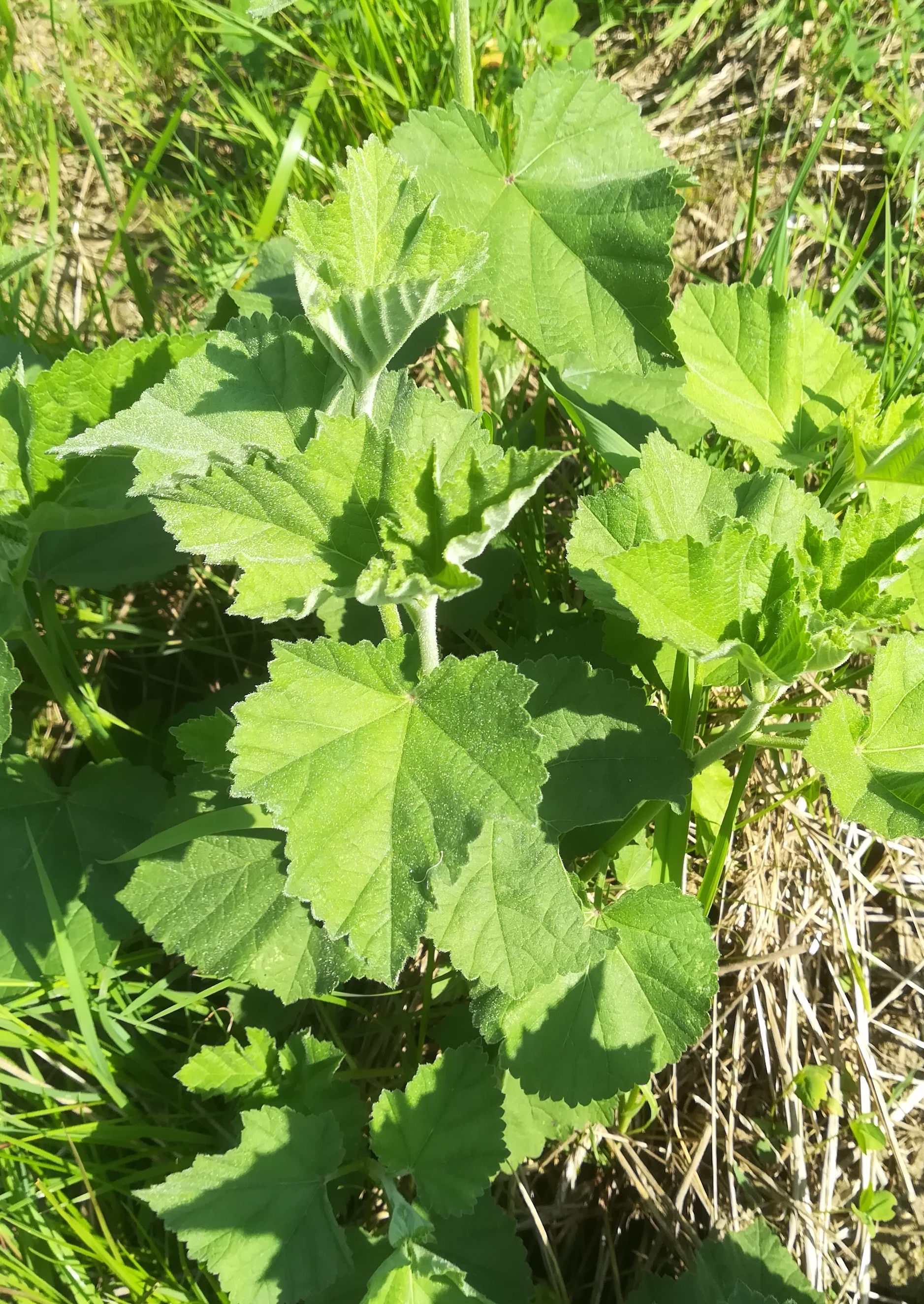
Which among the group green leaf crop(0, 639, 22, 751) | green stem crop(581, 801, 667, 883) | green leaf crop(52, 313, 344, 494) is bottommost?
green stem crop(581, 801, 667, 883)

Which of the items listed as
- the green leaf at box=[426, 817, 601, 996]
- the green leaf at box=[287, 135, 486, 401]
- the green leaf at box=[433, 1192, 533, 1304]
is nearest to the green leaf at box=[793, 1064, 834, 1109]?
the green leaf at box=[433, 1192, 533, 1304]

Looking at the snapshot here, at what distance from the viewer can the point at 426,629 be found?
171 cm

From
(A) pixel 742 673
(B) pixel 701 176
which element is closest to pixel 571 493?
(A) pixel 742 673

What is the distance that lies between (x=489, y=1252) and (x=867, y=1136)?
3.28 ft

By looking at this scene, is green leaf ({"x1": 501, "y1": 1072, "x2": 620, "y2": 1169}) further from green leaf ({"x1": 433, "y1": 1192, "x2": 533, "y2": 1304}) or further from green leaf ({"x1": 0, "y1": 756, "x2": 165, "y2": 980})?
green leaf ({"x1": 0, "y1": 756, "x2": 165, "y2": 980})

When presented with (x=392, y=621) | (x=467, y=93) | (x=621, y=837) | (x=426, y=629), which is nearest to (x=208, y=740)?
(x=392, y=621)

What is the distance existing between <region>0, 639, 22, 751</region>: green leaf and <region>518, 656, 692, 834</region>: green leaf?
996mm

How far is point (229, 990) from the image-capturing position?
249 centimetres

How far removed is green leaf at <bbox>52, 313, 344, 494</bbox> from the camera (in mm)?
1716

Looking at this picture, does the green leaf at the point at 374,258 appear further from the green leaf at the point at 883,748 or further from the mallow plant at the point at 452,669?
the green leaf at the point at 883,748

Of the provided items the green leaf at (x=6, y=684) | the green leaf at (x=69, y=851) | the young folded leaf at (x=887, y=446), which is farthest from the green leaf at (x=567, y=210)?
the green leaf at (x=69, y=851)

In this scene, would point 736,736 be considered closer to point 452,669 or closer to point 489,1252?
point 452,669

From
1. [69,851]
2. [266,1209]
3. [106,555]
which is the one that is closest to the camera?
[266,1209]

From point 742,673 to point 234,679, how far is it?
1603 mm
